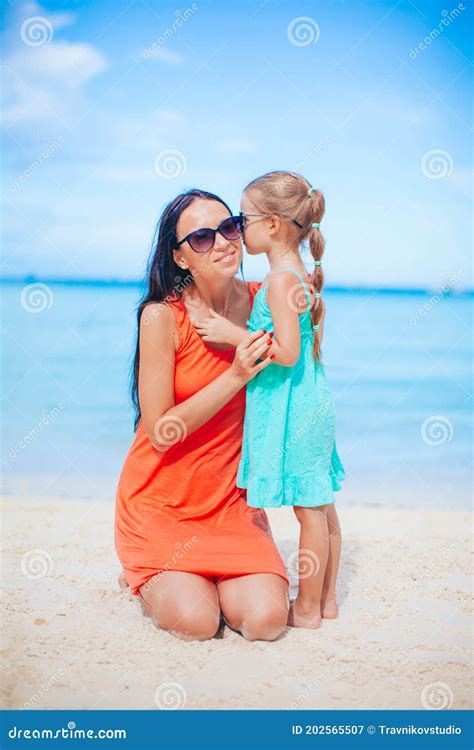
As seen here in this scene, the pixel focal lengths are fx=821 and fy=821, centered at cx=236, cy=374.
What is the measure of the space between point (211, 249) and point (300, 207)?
1.33 feet

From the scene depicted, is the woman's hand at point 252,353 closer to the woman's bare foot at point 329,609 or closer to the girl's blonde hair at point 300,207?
the girl's blonde hair at point 300,207

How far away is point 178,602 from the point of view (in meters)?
3.27

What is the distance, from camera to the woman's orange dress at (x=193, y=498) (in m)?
3.46

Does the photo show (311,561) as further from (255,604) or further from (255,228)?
(255,228)

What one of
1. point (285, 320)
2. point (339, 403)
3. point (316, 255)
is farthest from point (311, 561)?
point (339, 403)

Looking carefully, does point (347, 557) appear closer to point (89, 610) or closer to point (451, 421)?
point (89, 610)

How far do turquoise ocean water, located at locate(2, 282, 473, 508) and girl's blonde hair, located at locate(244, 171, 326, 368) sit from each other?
57.7 inches

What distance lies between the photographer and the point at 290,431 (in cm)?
335

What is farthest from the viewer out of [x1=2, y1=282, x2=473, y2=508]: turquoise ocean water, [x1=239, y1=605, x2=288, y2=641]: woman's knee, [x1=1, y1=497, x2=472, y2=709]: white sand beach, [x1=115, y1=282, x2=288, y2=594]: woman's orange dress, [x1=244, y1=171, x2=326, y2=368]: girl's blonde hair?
[x1=2, y1=282, x2=473, y2=508]: turquoise ocean water

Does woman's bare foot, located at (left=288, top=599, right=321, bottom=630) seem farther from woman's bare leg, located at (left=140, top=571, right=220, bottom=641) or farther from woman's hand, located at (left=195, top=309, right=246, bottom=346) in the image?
woman's hand, located at (left=195, top=309, right=246, bottom=346)

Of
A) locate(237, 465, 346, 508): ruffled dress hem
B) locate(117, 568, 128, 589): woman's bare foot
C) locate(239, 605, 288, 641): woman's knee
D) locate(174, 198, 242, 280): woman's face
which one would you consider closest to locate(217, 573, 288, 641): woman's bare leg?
locate(239, 605, 288, 641): woman's knee

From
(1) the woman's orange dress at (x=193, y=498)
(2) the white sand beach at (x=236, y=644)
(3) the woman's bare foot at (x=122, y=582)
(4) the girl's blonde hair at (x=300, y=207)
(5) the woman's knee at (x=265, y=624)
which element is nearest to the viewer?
(2) the white sand beach at (x=236, y=644)

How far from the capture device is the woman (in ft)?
10.9

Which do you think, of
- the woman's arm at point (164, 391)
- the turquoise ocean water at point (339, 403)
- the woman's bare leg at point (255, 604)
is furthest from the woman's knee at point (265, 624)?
the turquoise ocean water at point (339, 403)
